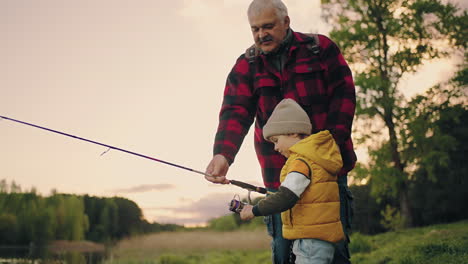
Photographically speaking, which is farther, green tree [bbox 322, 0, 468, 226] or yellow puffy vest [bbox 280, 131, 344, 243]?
green tree [bbox 322, 0, 468, 226]

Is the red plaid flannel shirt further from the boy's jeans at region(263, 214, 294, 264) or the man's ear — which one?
the boy's jeans at region(263, 214, 294, 264)

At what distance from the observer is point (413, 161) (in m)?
19.0

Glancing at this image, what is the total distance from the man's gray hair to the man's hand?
110 centimetres

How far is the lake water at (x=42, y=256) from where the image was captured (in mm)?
12655

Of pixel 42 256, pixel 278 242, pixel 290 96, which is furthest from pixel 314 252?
pixel 42 256

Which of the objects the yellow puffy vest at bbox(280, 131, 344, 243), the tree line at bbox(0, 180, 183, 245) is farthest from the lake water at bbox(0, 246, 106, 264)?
the yellow puffy vest at bbox(280, 131, 344, 243)

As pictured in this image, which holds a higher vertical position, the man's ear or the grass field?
the man's ear

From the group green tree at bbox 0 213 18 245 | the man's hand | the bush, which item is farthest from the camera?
green tree at bbox 0 213 18 245

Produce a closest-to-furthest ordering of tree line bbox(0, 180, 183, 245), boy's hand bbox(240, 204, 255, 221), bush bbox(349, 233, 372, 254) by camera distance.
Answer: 1. boy's hand bbox(240, 204, 255, 221)
2. bush bbox(349, 233, 372, 254)
3. tree line bbox(0, 180, 183, 245)

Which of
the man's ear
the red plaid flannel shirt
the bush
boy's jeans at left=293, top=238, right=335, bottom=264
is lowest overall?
the bush

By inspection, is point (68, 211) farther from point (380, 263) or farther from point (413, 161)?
point (413, 161)

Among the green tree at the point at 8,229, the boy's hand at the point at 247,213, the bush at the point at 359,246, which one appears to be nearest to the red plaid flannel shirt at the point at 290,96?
the boy's hand at the point at 247,213

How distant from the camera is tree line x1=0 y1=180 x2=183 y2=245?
12588 mm

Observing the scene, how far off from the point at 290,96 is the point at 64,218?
13141mm
